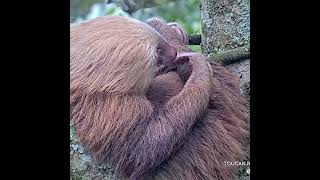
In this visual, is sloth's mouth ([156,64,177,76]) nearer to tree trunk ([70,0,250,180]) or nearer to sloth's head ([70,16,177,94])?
sloth's head ([70,16,177,94])

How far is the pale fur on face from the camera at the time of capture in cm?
202

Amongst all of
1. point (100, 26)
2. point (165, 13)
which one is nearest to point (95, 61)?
point (100, 26)

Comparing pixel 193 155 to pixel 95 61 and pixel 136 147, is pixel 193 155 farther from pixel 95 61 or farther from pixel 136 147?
pixel 95 61

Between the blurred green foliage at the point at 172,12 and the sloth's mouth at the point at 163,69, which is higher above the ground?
the blurred green foliage at the point at 172,12

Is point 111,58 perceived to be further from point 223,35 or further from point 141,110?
point 223,35

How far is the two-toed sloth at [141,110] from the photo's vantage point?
1989mm

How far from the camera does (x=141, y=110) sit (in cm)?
201

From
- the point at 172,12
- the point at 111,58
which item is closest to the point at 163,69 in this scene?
the point at 111,58

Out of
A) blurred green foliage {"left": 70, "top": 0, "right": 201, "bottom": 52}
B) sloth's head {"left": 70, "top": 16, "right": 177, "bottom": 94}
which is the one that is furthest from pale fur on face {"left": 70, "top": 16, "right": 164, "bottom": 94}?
blurred green foliage {"left": 70, "top": 0, "right": 201, "bottom": 52}

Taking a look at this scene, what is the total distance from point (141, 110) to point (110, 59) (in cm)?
24

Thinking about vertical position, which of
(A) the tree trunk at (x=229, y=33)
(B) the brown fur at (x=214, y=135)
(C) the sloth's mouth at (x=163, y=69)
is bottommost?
(B) the brown fur at (x=214, y=135)

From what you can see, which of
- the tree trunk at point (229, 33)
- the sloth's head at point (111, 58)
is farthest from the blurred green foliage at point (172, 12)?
the sloth's head at point (111, 58)

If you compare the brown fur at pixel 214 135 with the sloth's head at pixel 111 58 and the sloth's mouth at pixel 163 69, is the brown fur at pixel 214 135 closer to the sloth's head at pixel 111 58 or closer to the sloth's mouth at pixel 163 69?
the sloth's mouth at pixel 163 69
